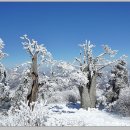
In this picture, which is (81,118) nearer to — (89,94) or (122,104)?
(122,104)

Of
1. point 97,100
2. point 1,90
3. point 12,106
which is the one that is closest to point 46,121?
point 12,106

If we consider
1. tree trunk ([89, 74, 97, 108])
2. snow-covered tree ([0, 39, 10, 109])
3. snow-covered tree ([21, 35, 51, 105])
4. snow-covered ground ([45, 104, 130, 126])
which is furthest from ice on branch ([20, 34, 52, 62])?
tree trunk ([89, 74, 97, 108])

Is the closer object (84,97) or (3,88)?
(3,88)

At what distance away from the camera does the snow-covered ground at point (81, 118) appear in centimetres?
1075

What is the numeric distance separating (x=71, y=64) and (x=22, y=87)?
1380mm

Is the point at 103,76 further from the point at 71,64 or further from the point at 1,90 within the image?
the point at 1,90

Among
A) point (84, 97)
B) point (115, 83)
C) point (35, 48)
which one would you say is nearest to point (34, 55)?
point (35, 48)

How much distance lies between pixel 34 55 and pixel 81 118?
6.33ft

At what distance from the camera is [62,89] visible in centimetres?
1326

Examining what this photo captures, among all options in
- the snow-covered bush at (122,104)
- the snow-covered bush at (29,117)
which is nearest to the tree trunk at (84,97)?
the snow-covered bush at (122,104)

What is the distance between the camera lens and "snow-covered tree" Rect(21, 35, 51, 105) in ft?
37.2

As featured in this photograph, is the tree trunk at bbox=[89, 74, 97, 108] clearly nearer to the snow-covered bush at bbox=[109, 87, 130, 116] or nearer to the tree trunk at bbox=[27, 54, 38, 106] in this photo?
the snow-covered bush at bbox=[109, 87, 130, 116]

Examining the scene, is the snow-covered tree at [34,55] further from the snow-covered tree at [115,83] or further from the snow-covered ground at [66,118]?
the snow-covered tree at [115,83]

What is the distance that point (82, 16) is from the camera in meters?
11.2
